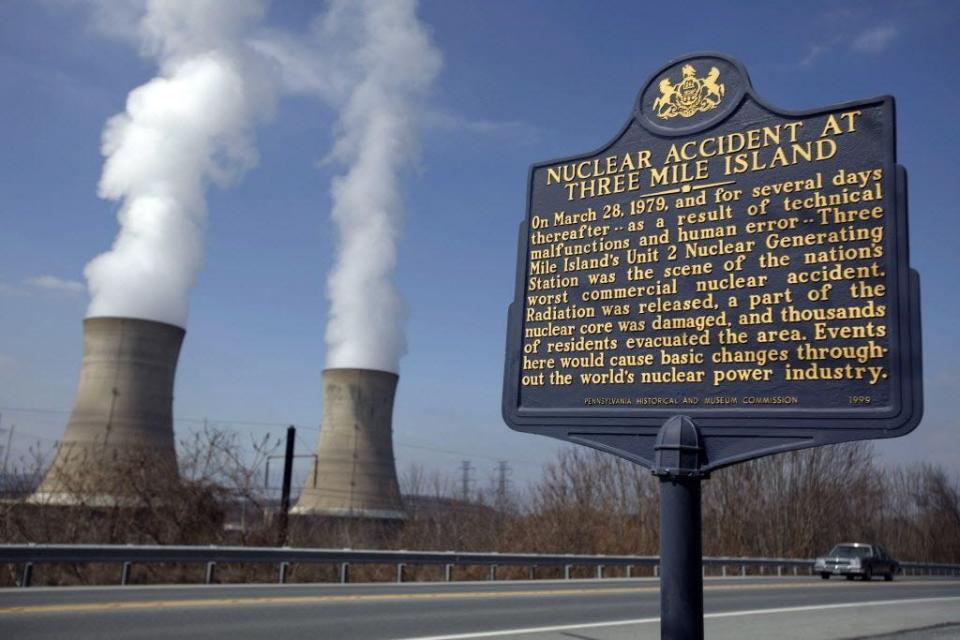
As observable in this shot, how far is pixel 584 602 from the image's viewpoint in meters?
13.2

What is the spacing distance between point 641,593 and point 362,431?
22.2 meters

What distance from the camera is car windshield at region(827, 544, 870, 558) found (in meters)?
24.7

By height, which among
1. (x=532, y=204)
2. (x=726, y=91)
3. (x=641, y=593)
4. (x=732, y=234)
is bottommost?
(x=641, y=593)

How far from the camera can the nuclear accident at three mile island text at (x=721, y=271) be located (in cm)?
452

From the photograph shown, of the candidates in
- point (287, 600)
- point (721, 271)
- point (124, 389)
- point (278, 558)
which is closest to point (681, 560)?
point (721, 271)

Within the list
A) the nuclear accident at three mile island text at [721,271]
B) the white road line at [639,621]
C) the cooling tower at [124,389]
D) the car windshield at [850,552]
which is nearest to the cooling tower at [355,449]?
the cooling tower at [124,389]

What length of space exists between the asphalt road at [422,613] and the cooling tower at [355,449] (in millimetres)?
20923

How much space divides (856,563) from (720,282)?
2260 cm

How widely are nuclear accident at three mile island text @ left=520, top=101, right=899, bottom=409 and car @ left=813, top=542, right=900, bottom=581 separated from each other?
73.4 ft

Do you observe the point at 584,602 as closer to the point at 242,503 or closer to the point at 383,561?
the point at 383,561

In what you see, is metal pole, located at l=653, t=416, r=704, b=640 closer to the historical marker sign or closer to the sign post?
the sign post

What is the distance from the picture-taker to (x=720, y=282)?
193 inches

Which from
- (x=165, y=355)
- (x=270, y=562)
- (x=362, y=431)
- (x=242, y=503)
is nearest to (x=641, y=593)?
(x=270, y=562)

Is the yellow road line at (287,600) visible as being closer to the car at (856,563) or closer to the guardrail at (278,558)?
the guardrail at (278,558)
